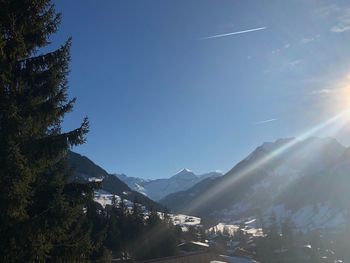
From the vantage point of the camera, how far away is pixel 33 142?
1477 centimetres

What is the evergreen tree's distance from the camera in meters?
12.6

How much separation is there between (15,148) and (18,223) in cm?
219

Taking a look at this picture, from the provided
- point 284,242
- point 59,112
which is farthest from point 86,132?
point 284,242

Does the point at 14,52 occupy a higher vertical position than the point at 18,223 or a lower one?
higher

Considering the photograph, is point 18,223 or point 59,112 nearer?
point 18,223

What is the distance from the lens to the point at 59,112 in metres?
16.7

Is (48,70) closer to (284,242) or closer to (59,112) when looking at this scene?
(59,112)

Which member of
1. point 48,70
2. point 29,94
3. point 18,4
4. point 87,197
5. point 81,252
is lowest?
point 81,252

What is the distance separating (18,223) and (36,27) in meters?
6.01

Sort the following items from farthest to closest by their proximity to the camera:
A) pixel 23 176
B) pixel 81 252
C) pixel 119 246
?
pixel 119 246 → pixel 81 252 → pixel 23 176

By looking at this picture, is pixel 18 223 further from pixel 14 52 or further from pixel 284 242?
pixel 284 242

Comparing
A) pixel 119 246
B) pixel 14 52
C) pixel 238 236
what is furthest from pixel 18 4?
pixel 238 236

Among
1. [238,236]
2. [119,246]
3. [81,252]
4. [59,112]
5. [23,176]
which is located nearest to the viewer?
[23,176]

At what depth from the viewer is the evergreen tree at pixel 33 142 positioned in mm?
12648
